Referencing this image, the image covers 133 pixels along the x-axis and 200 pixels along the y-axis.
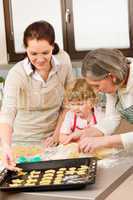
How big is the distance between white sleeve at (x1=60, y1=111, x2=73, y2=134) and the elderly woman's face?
0.46 metres

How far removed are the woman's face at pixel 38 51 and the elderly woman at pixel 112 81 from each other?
318 millimetres

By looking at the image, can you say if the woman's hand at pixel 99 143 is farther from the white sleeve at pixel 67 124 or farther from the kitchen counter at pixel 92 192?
the white sleeve at pixel 67 124

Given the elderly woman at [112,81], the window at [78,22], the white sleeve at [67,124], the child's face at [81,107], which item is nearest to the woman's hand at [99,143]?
the elderly woman at [112,81]

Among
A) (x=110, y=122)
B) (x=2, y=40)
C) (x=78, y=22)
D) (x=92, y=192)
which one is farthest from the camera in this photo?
(x=2, y=40)

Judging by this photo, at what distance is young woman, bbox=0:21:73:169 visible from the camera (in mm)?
1816

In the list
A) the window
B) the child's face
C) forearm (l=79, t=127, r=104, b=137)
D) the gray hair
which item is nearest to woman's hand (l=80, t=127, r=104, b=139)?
forearm (l=79, t=127, r=104, b=137)

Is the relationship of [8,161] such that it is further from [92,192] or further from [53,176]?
[92,192]

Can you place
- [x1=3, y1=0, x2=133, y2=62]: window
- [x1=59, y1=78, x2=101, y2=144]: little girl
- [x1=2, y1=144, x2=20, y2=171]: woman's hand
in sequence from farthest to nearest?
1. [x1=3, y1=0, x2=133, y2=62]: window
2. [x1=59, y1=78, x2=101, y2=144]: little girl
3. [x1=2, y1=144, x2=20, y2=171]: woman's hand

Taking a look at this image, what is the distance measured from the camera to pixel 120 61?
1538 mm

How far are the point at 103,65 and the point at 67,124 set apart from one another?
2.02 ft

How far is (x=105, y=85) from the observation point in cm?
157

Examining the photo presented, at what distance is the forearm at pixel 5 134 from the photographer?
5.51ft

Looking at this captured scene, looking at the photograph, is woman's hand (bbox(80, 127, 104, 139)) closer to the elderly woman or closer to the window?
the elderly woman

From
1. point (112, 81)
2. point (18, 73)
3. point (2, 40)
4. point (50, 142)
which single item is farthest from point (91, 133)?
point (2, 40)
